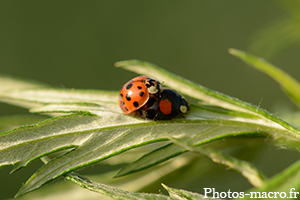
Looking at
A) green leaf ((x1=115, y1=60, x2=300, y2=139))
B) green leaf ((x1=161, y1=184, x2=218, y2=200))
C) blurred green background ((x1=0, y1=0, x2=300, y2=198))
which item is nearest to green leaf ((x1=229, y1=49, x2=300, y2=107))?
green leaf ((x1=115, y1=60, x2=300, y2=139))

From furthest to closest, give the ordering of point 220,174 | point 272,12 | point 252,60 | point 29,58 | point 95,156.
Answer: point 29,58
point 272,12
point 220,174
point 252,60
point 95,156

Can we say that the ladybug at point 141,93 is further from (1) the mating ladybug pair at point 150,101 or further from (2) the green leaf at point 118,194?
(2) the green leaf at point 118,194

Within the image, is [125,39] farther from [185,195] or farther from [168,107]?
[185,195]

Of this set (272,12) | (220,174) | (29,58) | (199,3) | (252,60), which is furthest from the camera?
(199,3)

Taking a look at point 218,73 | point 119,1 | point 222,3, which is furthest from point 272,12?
point 119,1

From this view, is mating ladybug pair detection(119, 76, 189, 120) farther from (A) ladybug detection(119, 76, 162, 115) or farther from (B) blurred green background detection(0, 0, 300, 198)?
(B) blurred green background detection(0, 0, 300, 198)

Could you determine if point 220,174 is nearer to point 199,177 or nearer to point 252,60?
point 199,177
